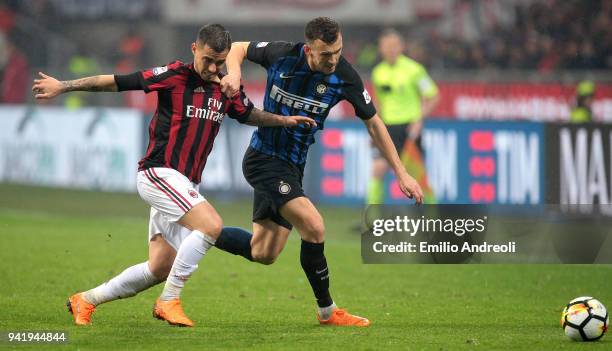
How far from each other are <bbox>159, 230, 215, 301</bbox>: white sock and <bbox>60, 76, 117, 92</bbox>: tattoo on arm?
1011 millimetres

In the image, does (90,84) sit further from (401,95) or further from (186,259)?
(401,95)

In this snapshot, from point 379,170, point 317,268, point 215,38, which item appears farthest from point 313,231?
point 379,170

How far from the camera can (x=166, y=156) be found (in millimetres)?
6855

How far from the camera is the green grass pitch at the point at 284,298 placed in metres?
6.55

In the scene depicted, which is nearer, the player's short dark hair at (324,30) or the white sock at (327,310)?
the player's short dark hair at (324,30)

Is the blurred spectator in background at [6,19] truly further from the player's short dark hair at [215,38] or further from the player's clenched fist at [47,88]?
the player's short dark hair at [215,38]

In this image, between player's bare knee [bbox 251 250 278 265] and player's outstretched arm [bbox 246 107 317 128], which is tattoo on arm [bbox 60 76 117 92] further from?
player's bare knee [bbox 251 250 278 265]

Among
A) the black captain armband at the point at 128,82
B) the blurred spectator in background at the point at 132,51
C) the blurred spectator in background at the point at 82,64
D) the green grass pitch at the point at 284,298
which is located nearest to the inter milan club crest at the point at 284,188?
the green grass pitch at the point at 284,298

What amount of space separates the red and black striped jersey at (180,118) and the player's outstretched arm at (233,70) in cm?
19

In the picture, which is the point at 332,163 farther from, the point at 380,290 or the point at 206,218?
the point at 206,218

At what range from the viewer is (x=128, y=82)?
6766 millimetres

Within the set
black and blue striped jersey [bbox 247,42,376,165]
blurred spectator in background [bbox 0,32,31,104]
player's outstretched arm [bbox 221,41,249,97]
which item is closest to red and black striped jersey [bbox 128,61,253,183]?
player's outstretched arm [bbox 221,41,249,97]

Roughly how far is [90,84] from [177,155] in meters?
0.67

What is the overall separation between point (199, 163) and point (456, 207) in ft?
6.00
